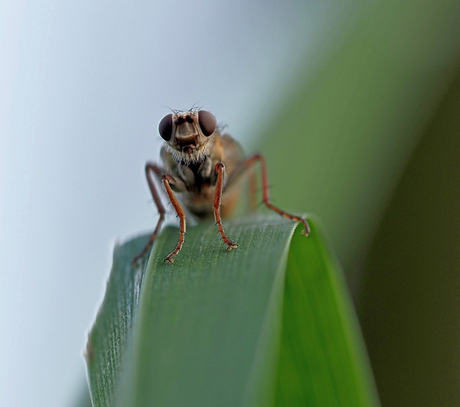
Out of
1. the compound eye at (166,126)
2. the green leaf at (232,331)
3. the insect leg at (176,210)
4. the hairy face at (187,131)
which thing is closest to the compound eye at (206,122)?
the hairy face at (187,131)

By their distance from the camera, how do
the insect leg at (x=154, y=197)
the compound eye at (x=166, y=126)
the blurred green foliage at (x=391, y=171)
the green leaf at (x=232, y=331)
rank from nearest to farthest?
the green leaf at (x=232, y=331), the compound eye at (x=166, y=126), the insect leg at (x=154, y=197), the blurred green foliage at (x=391, y=171)

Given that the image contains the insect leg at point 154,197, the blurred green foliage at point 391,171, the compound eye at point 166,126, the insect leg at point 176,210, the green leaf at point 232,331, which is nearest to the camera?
the green leaf at point 232,331

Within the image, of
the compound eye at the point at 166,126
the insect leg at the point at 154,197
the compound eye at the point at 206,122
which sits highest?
the compound eye at the point at 206,122

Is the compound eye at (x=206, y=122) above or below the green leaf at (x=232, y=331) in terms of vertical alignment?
above

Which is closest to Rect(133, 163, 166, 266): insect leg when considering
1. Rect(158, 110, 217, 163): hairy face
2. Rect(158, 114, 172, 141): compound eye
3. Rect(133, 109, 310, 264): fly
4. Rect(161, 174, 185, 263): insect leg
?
Rect(133, 109, 310, 264): fly

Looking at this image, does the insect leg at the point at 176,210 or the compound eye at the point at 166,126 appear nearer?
the insect leg at the point at 176,210

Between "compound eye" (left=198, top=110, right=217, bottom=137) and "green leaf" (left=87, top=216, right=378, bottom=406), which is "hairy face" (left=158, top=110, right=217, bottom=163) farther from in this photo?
"green leaf" (left=87, top=216, right=378, bottom=406)

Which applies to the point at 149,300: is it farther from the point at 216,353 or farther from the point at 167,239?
the point at 167,239

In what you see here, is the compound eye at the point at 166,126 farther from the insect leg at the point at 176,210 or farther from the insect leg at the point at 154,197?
the insect leg at the point at 154,197

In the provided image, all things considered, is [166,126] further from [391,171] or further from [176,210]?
[391,171]
